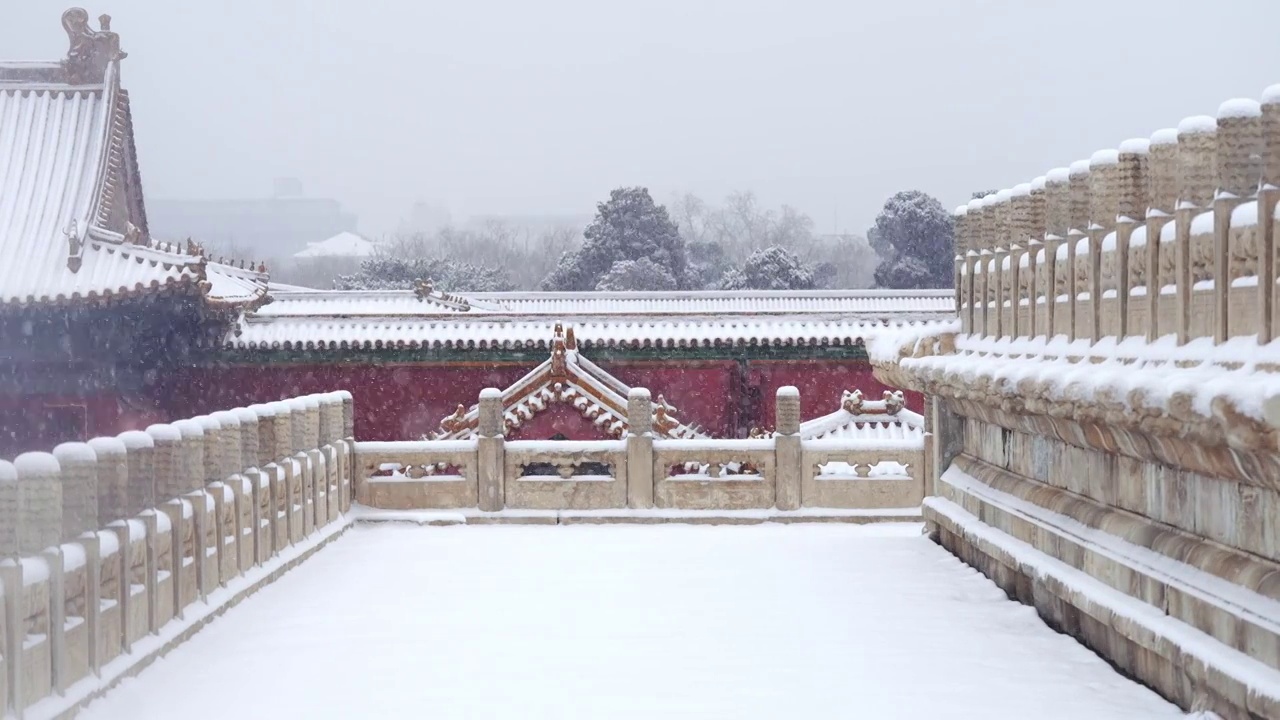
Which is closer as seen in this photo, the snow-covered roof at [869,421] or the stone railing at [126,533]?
the stone railing at [126,533]

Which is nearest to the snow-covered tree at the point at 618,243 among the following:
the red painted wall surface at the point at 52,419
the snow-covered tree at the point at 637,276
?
the snow-covered tree at the point at 637,276

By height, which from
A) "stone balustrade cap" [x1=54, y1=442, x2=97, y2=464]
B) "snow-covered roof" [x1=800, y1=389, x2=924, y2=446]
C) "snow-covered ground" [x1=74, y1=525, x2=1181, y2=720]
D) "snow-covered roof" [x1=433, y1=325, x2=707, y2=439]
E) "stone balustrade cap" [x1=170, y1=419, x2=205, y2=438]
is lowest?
"snow-covered ground" [x1=74, y1=525, x2=1181, y2=720]

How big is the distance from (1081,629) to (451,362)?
14.7 m

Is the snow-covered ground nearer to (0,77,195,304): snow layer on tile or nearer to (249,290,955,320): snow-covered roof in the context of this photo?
(0,77,195,304): snow layer on tile

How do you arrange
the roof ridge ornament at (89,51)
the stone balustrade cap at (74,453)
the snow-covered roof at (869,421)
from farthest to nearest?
1. the roof ridge ornament at (89,51)
2. the snow-covered roof at (869,421)
3. the stone balustrade cap at (74,453)

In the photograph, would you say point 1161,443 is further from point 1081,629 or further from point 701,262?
point 701,262

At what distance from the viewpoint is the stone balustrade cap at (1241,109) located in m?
4.14

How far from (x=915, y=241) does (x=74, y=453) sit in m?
40.1

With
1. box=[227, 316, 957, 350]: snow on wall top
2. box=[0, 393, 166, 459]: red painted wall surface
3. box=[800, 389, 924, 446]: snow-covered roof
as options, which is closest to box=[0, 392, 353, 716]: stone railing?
box=[800, 389, 924, 446]: snow-covered roof

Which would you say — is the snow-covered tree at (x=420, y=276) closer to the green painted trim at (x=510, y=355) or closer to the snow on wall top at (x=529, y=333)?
the snow on wall top at (x=529, y=333)

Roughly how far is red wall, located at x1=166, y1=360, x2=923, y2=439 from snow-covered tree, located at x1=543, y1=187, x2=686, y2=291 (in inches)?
938

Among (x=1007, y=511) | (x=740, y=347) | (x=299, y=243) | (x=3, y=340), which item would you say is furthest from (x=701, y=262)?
(x=299, y=243)

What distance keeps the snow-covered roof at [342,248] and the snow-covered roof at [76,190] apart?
57824mm

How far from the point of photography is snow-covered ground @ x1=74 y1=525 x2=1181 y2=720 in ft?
16.2
